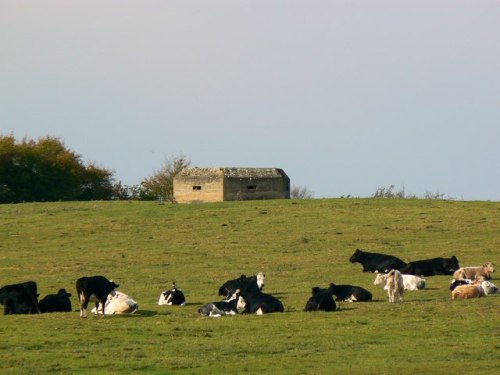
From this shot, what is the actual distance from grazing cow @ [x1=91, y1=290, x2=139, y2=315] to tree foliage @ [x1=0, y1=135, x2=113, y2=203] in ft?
152

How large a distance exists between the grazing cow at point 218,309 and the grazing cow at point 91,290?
70.9 inches

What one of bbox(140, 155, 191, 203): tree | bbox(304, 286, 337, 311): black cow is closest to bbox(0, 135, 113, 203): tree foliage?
bbox(140, 155, 191, 203): tree

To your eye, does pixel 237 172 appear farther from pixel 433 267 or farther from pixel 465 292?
pixel 465 292

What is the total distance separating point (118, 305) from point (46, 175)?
49847mm

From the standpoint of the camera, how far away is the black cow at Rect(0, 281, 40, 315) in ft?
86.0

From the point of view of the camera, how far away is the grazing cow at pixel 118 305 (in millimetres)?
25688

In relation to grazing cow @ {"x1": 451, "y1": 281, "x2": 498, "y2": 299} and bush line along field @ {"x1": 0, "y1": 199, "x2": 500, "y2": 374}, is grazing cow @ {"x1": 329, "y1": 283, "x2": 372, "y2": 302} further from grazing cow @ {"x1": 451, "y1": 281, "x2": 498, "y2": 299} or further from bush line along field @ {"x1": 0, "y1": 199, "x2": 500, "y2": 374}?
grazing cow @ {"x1": 451, "y1": 281, "x2": 498, "y2": 299}

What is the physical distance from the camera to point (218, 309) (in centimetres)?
2558

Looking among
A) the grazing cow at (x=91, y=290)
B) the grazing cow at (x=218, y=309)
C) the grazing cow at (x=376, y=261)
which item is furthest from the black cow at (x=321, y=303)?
the grazing cow at (x=376, y=261)

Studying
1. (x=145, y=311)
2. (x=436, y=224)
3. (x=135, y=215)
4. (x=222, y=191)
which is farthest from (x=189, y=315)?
(x=222, y=191)

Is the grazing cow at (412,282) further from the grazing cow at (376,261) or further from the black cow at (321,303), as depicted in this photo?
the black cow at (321,303)

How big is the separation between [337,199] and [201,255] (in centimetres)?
1503

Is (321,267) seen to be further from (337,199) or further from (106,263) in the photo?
(337,199)

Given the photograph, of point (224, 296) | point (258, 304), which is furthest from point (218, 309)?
point (224, 296)
